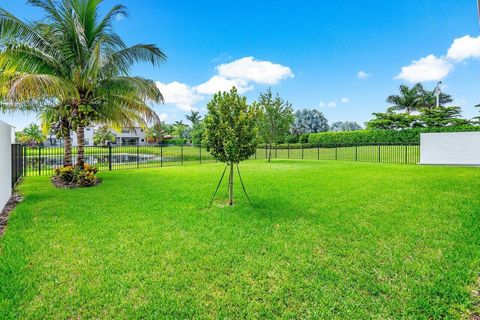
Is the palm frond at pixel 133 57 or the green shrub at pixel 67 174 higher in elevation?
the palm frond at pixel 133 57

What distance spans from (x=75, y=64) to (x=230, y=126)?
648 cm

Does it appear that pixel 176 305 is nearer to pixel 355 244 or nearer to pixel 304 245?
pixel 304 245

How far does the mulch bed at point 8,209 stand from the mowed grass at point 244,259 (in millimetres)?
150

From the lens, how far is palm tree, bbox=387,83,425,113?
111ft

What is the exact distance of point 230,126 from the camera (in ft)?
18.0

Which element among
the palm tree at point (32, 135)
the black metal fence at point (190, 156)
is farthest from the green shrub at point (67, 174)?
the palm tree at point (32, 135)

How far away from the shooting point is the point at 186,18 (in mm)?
13961

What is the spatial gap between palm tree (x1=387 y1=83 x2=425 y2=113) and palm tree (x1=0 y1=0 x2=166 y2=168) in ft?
110

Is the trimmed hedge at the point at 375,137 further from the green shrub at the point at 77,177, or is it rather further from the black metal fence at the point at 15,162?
the black metal fence at the point at 15,162

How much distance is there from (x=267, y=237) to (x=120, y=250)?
2094mm

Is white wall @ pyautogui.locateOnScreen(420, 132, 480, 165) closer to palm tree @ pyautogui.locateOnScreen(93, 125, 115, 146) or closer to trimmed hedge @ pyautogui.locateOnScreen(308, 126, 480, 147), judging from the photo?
trimmed hedge @ pyautogui.locateOnScreen(308, 126, 480, 147)

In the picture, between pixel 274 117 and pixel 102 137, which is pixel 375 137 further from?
pixel 102 137

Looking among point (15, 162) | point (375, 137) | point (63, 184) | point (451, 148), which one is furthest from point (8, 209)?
point (375, 137)

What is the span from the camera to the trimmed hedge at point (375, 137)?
868 inches
